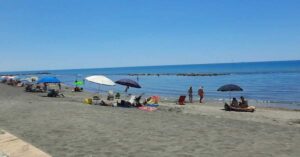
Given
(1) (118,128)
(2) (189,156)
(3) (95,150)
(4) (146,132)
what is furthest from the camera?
(1) (118,128)

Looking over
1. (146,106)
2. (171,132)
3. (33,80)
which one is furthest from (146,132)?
(33,80)

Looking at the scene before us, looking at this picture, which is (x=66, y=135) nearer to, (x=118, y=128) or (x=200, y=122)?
(x=118, y=128)

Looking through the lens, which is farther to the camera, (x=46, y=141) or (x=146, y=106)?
(x=146, y=106)

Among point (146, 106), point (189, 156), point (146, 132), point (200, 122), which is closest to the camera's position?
point (189, 156)

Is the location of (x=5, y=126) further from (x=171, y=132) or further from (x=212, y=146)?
(x=212, y=146)

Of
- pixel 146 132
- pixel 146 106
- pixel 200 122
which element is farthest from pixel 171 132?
pixel 146 106

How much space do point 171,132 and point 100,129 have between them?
2521mm

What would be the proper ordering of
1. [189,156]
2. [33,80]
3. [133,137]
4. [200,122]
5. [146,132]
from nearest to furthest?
[189,156] → [133,137] → [146,132] → [200,122] → [33,80]

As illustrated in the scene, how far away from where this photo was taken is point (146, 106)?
24812mm

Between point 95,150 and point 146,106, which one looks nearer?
point 95,150

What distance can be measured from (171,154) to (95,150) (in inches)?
79.3

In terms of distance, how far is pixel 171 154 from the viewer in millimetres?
Answer: 9656

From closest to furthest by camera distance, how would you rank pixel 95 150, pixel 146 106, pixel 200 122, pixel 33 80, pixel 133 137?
pixel 95 150 < pixel 133 137 < pixel 200 122 < pixel 146 106 < pixel 33 80

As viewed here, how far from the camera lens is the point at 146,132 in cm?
1309
